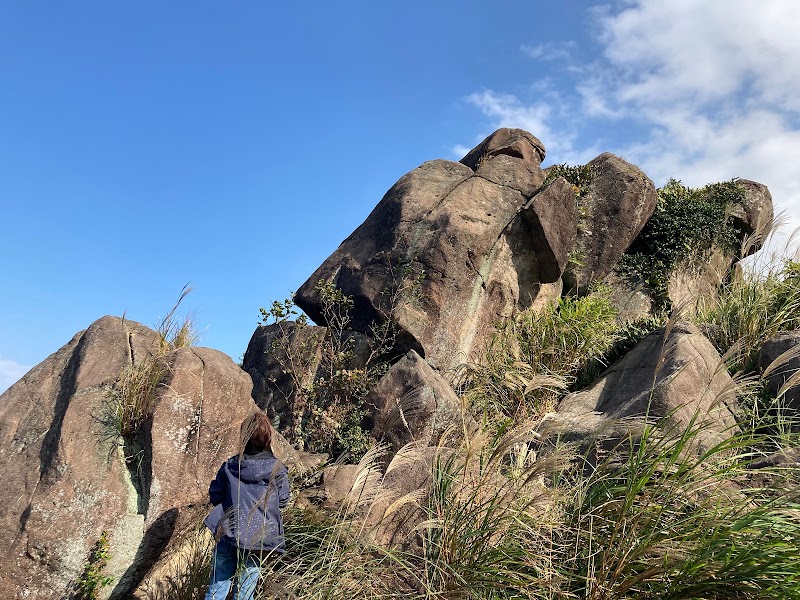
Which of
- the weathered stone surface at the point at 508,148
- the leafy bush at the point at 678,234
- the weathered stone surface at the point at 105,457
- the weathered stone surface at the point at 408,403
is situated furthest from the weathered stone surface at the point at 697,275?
the weathered stone surface at the point at 105,457

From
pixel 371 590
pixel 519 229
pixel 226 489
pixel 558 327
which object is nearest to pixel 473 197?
pixel 519 229

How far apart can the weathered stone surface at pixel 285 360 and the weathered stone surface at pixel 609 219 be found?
5109 mm

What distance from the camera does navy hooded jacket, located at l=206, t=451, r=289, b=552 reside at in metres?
4.30

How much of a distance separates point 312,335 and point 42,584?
4.81 meters

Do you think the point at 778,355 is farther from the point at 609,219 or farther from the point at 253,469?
the point at 253,469

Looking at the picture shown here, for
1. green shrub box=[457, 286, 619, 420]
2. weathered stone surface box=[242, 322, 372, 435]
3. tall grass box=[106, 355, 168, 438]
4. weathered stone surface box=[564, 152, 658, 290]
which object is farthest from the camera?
weathered stone surface box=[564, 152, 658, 290]

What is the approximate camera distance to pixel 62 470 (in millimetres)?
5781

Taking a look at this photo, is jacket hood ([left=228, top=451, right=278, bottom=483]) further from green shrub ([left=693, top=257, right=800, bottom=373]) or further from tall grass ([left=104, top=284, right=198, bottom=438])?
green shrub ([left=693, top=257, right=800, bottom=373])

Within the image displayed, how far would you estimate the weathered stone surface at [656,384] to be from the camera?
691cm

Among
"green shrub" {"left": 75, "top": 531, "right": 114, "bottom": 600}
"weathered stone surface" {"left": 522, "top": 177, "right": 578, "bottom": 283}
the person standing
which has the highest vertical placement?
"weathered stone surface" {"left": 522, "top": 177, "right": 578, "bottom": 283}

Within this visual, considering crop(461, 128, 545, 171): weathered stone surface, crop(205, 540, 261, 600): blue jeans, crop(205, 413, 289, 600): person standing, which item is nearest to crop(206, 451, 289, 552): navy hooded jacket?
crop(205, 413, 289, 600): person standing

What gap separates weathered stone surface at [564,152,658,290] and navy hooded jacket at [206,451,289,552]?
8.94 m

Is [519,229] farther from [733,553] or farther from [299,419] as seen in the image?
[733,553]

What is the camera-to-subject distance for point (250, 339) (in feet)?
33.4
